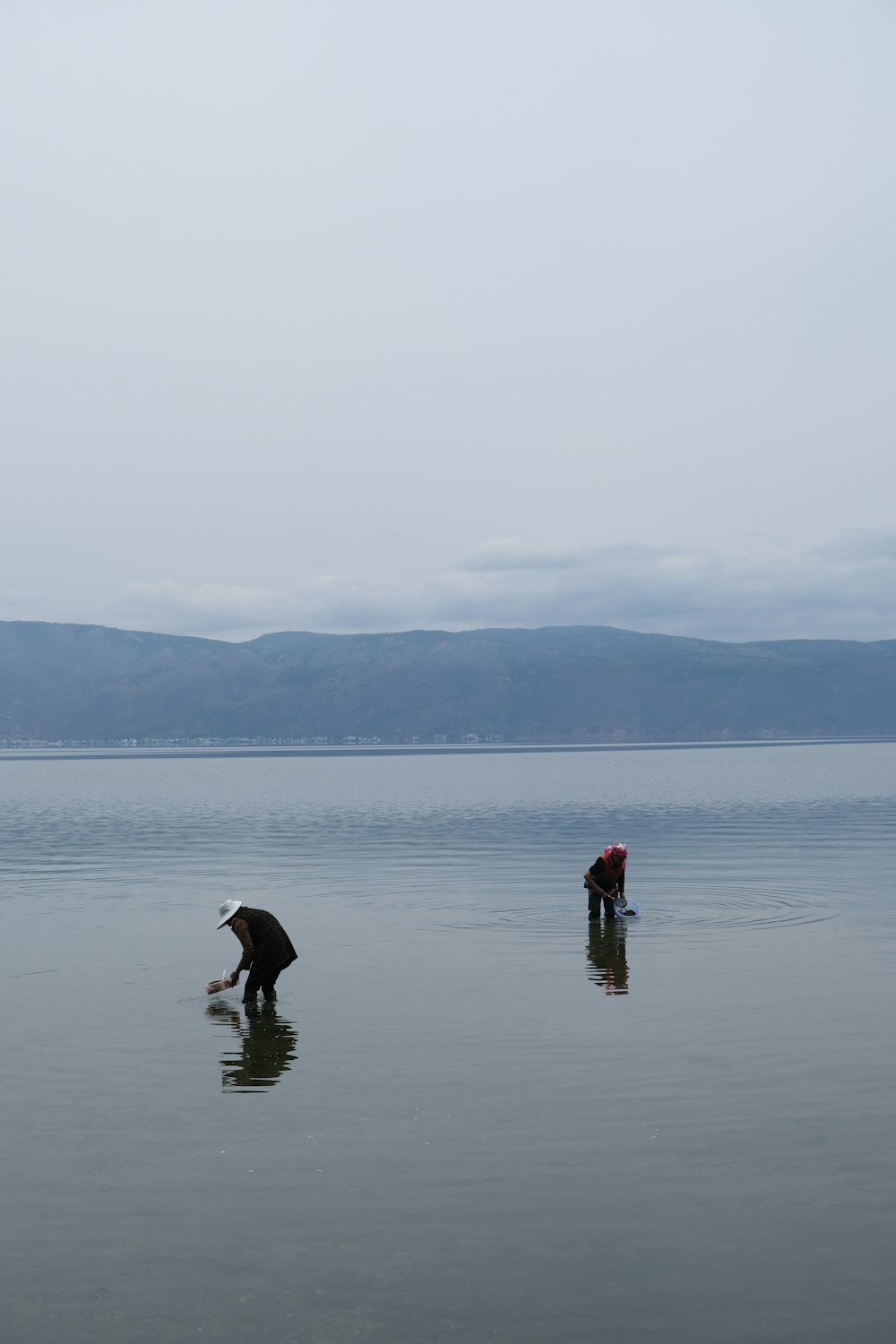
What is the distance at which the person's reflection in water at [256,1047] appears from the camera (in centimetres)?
1346

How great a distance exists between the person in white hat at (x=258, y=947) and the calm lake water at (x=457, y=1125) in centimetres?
50

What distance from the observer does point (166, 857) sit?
144 feet

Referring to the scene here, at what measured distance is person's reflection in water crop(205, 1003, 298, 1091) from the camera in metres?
13.5

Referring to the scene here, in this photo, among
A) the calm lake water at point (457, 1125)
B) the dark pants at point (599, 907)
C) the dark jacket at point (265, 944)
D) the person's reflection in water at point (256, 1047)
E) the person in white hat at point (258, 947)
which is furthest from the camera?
the dark pants at point (599, 907)

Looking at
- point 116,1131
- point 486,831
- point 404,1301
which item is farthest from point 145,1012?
point 486,831

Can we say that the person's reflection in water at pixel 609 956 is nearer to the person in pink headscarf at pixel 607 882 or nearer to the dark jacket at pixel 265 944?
the person in pink headscarf at pixel 607 882

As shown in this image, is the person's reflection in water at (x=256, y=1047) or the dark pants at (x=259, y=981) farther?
the dark pants at (x=259, y=981)

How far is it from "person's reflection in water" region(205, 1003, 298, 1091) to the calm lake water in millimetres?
68

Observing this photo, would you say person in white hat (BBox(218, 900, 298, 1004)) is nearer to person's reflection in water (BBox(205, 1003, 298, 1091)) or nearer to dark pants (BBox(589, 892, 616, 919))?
person's reflection in water (BBox(205, 1003, 298, 1091))

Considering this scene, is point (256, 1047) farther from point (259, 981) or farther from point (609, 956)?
point (609, 956)

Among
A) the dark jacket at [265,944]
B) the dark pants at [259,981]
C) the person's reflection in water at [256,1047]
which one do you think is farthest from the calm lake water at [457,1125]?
the dark jacket at [265,944]

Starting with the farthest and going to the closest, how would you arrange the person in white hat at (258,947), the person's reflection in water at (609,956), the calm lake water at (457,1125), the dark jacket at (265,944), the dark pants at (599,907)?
the dark pants at (599,907) < the person's reflection in water at (609,956) < the dark jacket at (265,944) < the person in white hat at (258,947) < the calm lake water at (457,1125)

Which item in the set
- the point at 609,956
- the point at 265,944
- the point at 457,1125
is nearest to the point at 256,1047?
the point at 265,944

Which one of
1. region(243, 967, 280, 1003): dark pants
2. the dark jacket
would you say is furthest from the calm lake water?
the dark jacket
